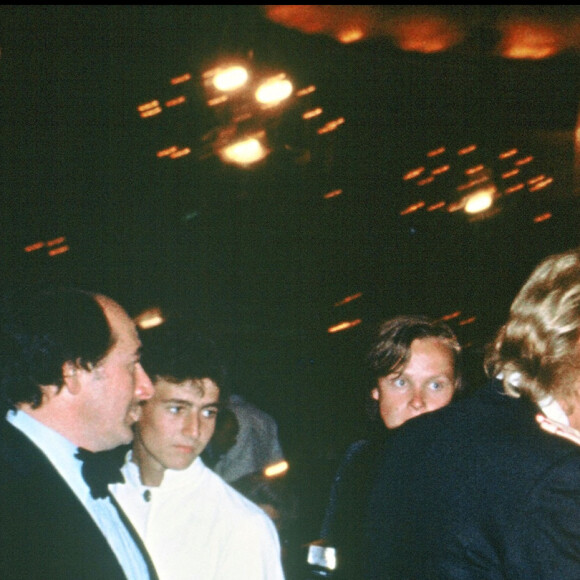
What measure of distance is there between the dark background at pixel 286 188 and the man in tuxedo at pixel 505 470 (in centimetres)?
194

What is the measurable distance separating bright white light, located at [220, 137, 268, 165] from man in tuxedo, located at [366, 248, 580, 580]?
6.12 metres

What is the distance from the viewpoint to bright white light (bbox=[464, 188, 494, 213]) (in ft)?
27.6

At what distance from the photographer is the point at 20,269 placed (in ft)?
20.5

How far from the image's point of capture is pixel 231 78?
20.2 ft

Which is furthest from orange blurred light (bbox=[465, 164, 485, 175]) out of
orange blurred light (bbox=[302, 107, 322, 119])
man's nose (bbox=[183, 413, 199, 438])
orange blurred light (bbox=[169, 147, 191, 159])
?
man's nose (bbox=[183, 413, 199, 438])

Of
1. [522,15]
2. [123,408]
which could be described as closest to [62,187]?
[522,15]

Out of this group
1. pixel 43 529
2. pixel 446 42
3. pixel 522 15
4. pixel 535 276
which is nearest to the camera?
pixel 43 529

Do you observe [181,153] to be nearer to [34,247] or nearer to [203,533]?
[34,247]

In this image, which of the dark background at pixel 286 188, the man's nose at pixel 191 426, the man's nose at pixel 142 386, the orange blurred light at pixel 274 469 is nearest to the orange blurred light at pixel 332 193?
the dark background at pixel 286 188

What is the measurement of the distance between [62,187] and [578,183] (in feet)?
20.8

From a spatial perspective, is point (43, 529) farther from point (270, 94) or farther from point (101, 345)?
point (270, 94)

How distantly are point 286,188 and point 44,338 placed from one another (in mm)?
7123

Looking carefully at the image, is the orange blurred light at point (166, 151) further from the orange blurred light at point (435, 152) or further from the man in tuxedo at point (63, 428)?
the man in tuxedo at point (63, 428)

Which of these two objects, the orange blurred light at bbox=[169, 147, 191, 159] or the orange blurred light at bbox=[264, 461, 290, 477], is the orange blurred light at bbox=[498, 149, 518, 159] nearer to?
the orange blurred light at bbox=[169, 147, 191, 159]
